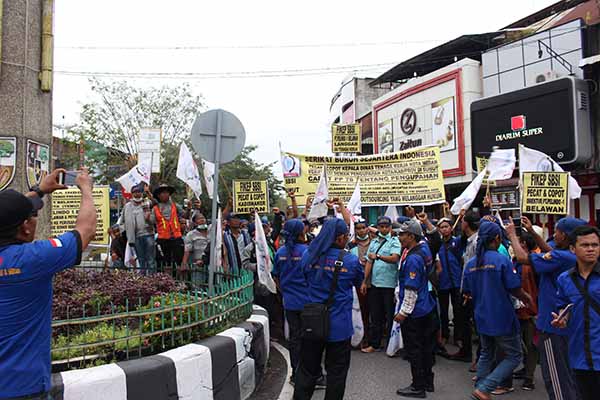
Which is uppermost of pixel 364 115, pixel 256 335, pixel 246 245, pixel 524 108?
pixel 364 115

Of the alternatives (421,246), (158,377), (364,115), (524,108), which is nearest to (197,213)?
(421,246)

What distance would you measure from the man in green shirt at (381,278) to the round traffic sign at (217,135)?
263 centimetres

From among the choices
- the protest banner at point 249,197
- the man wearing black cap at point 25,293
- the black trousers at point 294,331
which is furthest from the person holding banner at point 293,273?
the man wearing black cap at point 25,293

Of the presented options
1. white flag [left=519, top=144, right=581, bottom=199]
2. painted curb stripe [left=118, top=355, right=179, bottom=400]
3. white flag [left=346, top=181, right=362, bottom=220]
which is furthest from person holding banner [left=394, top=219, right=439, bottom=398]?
white flag [left=346, top=181, right=362, bottom=220]

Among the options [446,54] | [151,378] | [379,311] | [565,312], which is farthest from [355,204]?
[446,54]

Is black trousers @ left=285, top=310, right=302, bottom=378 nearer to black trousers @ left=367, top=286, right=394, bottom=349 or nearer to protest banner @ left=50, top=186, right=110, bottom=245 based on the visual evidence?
black trousers @ left=367, top=286, right=394, bottom=349

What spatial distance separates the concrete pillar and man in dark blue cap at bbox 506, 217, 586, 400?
533 cm

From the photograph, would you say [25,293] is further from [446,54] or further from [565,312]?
[446,54]

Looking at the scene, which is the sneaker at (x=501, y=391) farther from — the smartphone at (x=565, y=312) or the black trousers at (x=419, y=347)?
the smartphone at (x=565, y=312)

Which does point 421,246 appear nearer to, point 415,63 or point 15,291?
point 15,291

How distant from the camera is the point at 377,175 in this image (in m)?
9.39

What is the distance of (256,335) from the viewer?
5.24 meters

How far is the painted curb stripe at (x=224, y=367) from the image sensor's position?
4.25 m

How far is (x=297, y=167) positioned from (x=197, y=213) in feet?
6.89
